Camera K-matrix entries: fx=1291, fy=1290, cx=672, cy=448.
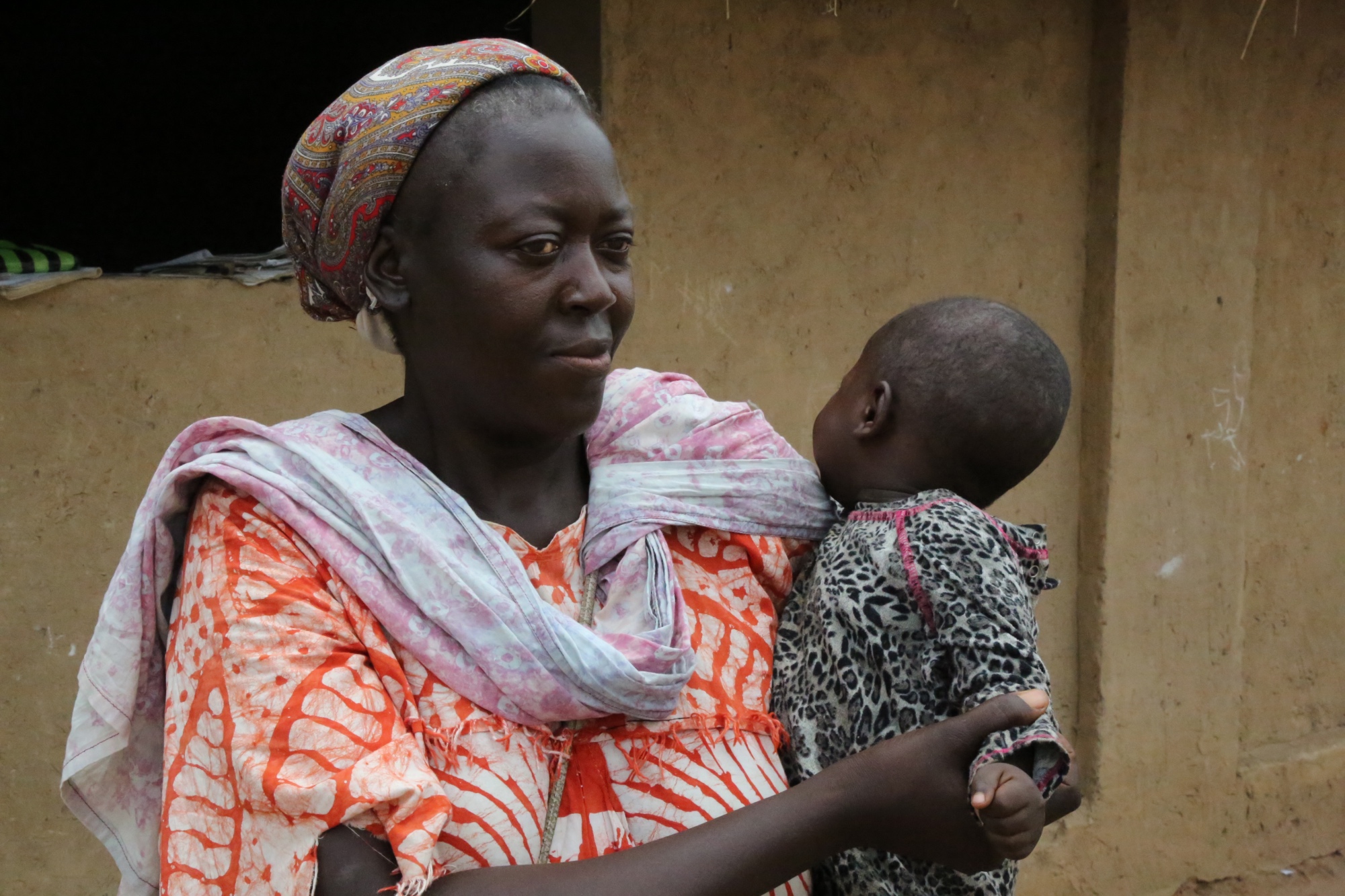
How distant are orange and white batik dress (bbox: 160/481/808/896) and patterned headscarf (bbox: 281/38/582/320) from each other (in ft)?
1.21

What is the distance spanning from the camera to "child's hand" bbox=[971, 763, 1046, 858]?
1475 millimetres

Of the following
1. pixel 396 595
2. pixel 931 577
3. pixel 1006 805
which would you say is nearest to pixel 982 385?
pixel 931 577

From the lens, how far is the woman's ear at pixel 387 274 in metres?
1.69

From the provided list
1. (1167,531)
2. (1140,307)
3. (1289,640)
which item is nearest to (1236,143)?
(1140,307)

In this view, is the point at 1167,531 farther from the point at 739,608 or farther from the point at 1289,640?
the point at 739,608

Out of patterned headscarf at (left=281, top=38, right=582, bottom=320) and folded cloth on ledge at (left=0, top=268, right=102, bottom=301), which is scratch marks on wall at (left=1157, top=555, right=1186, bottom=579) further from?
folded cloth on ledge at (left=0, top=268, right=102, bottom=301)

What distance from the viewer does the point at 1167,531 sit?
423cm

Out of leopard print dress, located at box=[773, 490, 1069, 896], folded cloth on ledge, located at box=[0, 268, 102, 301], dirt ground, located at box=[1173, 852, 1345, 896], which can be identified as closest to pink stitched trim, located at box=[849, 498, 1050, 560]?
leopard print dress, located at box=[773, 490, 1069, 896]

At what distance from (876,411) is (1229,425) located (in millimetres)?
2798

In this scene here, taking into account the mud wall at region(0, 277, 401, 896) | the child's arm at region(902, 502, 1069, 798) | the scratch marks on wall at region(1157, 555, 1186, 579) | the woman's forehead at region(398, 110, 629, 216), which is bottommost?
the scratch marks on wall at region(1157, 555, 1186, 579)

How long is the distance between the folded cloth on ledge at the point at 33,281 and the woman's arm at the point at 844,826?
211 cm

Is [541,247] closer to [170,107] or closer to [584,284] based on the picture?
[584,284]

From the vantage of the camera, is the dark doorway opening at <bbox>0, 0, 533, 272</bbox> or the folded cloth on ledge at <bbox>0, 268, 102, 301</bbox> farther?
the dark doorway opening at <bbox>0, 0, 533, 272</bbox>

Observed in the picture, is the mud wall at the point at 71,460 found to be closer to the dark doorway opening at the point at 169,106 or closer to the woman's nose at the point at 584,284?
the woman's nose at the point at 584,284
